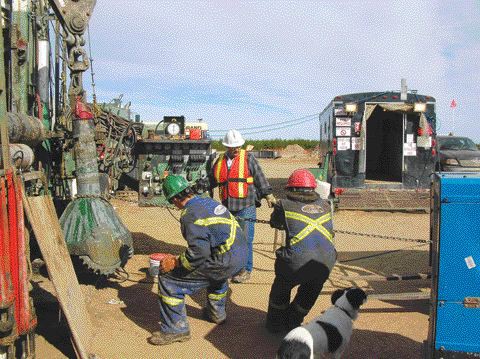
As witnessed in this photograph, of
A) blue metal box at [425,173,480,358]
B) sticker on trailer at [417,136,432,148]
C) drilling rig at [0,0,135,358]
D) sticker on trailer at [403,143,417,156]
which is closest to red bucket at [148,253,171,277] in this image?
drilling rig at [0,0,135,358]

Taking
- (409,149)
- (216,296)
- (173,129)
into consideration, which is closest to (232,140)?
(216,296)

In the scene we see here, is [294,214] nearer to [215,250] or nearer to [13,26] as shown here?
[215,250]

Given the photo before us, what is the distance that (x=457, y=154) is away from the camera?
44.9ft

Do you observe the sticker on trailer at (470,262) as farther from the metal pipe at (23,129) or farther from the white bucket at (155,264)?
the white bucket at (155,264)

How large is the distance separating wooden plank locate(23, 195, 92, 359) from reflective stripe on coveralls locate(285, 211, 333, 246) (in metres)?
1.93

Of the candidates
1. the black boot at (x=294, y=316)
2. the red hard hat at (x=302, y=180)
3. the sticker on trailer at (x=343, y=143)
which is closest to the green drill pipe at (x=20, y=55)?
the red hard hat at (x=302, y=180)

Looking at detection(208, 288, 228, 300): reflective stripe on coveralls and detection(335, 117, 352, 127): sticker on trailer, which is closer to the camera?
detection(208, 288, 228, 300): reflective stripe on coveralls

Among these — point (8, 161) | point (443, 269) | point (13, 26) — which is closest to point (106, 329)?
point (8, 161)

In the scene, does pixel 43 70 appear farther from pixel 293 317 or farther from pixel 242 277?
pixel 293 317

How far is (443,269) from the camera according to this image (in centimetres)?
326

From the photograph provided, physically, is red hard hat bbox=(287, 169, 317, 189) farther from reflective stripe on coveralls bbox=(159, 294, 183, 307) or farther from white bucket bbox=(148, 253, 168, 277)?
white bucket bbox=(148, 253, 168, 277)

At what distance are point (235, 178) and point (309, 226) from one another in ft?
7.34

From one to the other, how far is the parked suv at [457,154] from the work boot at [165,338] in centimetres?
900

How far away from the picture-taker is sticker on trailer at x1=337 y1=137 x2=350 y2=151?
12.4m
